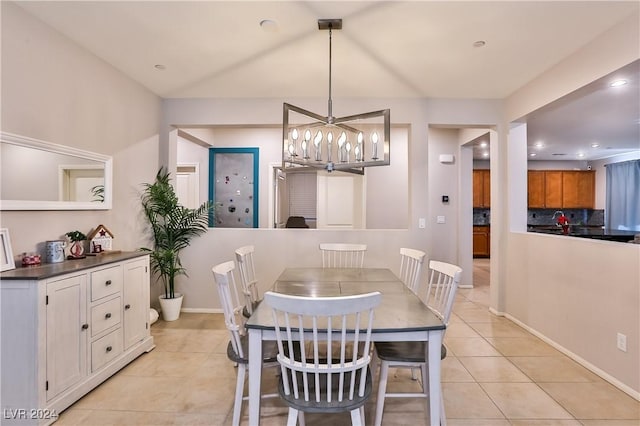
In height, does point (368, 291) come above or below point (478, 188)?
below

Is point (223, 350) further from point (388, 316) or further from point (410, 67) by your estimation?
point (410, 67)

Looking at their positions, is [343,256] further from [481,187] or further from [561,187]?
[561,187]

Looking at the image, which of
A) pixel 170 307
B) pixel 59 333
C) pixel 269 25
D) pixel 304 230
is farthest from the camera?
pixel 304 230

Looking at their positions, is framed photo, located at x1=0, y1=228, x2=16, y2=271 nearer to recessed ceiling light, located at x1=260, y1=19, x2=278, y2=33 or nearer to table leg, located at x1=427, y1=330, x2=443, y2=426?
recessed ceiling light, located at x1=260, y1=19, x2=278, y2=33

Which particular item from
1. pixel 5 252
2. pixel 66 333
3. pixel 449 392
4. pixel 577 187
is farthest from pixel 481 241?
pixel 5 252

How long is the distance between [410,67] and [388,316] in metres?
2.45

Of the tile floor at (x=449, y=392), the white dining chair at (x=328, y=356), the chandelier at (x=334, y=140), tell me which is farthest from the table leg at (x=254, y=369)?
the chandelier at (x=334, y=140)

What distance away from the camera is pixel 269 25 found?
2.41 m

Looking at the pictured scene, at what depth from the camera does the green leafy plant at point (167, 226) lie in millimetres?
3643

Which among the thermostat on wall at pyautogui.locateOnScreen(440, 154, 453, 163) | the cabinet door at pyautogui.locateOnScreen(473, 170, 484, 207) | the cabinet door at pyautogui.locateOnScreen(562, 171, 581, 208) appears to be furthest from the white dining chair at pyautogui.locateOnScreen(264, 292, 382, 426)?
the cabinet door at pyautogui.locateOnScreen(562, 171, 581, 208)

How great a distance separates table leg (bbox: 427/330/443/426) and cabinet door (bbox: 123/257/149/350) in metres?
2.39

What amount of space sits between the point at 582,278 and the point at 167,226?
13.8 feet

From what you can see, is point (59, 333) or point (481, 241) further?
point (481, 241)

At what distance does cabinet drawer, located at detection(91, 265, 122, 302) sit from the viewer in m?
2.32
